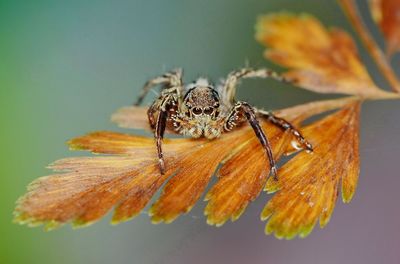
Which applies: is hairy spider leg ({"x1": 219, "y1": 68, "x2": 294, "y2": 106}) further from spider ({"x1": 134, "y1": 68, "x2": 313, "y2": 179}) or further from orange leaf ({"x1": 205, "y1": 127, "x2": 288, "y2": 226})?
orange leaf ({"x1": 205, "y1": 127, "x2": 288, "y2": 226})

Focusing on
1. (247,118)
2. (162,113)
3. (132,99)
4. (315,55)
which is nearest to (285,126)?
(247,118)

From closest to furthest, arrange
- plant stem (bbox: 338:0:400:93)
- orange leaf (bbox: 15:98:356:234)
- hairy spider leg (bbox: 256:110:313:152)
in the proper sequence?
1. orange leaf (bbox: 15:98:356:234)
2. hairy spider leg (bbox: 256:110:313:152)
3. plant stem (bbox: 338:0:400:93)

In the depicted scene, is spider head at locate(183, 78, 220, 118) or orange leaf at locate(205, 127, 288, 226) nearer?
orange leaf at locate(205, 127, 288, 226)

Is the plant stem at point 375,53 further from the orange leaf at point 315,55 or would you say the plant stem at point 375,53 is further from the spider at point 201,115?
the spider at point 201,115

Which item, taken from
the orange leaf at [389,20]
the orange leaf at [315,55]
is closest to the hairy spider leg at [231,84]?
the orange leaf at [315,55]

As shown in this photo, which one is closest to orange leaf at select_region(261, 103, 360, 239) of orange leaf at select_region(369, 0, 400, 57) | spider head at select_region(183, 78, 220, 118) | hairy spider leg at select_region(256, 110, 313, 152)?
hairy spider leg at select_region(256, 110, 313, 152)
